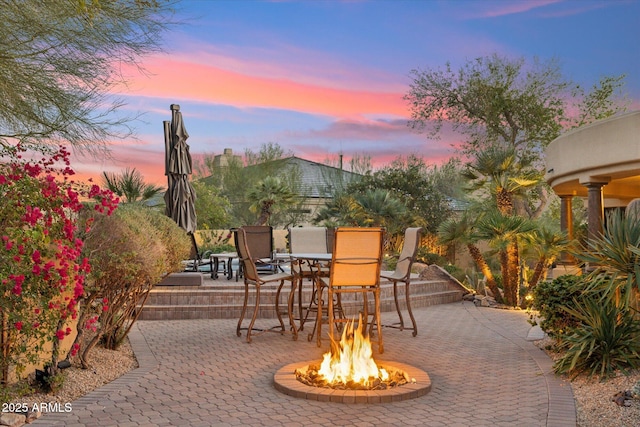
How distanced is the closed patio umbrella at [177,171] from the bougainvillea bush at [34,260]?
6.30 metres

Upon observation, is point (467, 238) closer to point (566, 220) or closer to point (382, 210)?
point (566, 220)

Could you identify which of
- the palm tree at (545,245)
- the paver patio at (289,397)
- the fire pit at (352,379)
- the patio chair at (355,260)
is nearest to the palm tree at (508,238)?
the palm tree at (545,245)

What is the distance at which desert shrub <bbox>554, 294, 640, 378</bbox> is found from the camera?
5.71 meters

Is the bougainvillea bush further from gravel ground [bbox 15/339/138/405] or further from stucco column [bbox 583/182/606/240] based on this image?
stucco column [bbox 583/182/606/240]

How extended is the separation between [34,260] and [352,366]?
271cm

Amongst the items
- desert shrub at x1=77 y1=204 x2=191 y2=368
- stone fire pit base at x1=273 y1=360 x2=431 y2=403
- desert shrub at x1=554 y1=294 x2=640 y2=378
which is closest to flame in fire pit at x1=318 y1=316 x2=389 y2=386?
stone fire pit base at x1=273 y1=360 x2=431 y2=403

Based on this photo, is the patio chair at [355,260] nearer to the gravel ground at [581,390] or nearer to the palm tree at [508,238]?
the gravel ground at [581,390]

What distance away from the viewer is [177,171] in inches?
457

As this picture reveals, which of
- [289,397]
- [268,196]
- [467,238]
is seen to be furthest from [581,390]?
[268,196]

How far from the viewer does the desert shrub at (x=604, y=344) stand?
571 cm

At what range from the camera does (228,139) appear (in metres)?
33.2

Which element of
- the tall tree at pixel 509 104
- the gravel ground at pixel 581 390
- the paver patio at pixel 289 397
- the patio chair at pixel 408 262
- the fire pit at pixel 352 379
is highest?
the tall tree at pixel 509 104

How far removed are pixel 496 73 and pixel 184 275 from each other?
765 inches

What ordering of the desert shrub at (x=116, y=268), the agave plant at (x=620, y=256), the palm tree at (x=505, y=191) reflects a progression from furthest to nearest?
the palm tree at (x=505, y=191) < the agave plant at (x=620, y=256) < the desert shrub at (x=116, y=268)
